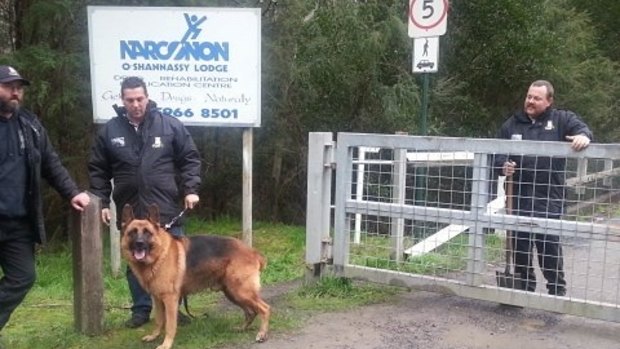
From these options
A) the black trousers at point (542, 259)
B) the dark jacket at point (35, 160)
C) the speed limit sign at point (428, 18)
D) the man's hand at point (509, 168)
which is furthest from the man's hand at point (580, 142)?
the dark jacket at point (35, 160)

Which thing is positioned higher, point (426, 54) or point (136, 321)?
point (426, 54)

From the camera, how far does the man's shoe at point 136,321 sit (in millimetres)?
5156

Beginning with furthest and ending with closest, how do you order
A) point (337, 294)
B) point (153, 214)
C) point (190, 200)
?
point (337, 294)
point (190, 200)
point (153, 214)

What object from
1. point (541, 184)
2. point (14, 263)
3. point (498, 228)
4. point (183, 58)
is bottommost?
point (14, 263)

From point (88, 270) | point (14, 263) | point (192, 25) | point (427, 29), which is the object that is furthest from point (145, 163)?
point (427, 29)

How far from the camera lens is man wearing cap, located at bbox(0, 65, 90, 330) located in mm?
4289

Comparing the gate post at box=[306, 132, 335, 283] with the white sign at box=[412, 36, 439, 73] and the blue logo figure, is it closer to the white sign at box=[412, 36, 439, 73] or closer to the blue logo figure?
the white sign at box=[412, 36, 439, 73]

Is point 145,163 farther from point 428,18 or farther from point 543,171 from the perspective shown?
point 428,18

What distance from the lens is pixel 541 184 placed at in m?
5.21

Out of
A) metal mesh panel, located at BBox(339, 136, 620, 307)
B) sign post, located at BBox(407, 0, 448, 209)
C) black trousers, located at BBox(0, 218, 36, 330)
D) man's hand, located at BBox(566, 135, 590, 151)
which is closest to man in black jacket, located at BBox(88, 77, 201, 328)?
black trousers, located at BBox(0, 218, 36, 330)

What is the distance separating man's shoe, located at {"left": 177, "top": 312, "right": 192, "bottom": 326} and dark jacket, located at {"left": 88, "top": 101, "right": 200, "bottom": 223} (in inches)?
32.3

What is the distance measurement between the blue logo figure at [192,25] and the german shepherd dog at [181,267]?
286cm

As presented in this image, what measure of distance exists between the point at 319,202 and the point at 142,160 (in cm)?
178

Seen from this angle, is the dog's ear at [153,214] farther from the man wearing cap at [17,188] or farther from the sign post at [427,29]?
the sign post at [427,29]
